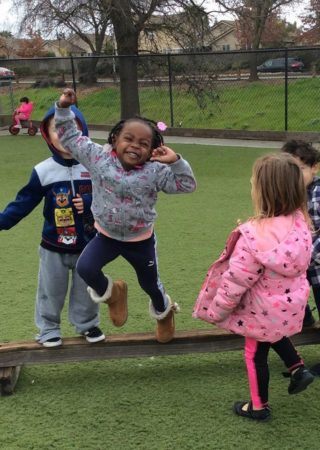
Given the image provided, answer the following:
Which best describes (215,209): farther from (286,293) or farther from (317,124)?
(317,124)

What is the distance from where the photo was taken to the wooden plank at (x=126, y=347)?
10.4 ft

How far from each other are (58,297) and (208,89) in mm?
14763

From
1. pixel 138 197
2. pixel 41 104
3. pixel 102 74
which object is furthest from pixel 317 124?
pixel 138 197

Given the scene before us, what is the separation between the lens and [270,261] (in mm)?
2461

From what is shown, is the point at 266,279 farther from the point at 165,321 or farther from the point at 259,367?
the point at 165,321

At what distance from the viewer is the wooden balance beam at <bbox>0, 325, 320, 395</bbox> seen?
10.4 feet

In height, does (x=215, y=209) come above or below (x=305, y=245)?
below

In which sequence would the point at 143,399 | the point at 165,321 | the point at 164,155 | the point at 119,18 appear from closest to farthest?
the point at 164,155 < the point at 143,399 < the point at 165,321 < the point at 119,18

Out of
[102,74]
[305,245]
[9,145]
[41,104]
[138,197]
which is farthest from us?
[41,104]

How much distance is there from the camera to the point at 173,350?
3229mm

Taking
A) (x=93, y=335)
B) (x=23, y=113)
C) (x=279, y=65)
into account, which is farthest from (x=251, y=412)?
(x=279, y=65)

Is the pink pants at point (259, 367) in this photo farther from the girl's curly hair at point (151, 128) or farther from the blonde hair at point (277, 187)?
the girl's curly hair at point (151, 128)

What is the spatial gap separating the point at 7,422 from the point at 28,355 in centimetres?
41

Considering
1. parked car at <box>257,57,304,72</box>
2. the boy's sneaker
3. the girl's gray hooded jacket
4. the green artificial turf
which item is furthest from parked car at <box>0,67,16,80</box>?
the girl's gray hooded jacket
